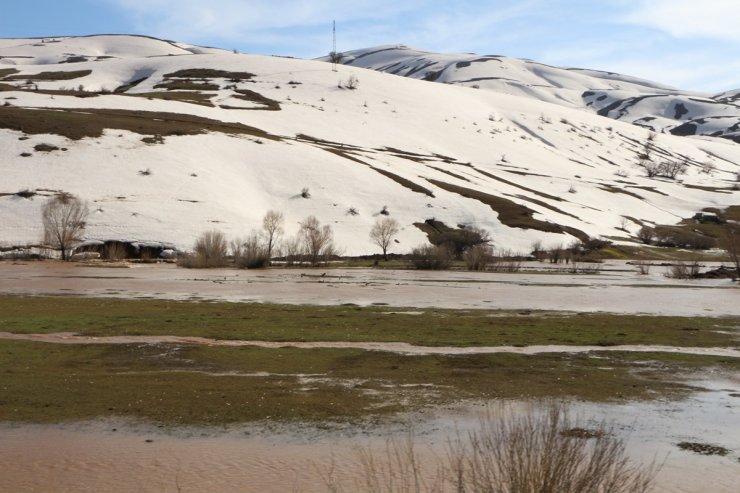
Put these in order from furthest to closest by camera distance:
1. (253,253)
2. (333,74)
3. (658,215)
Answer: (333,74), (658,215), (253,253)

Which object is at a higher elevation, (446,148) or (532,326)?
(446,148)

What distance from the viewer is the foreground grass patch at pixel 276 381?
659 inches

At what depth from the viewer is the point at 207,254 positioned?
73.5 meters

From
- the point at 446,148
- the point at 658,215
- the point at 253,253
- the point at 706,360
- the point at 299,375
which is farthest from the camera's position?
the point at 446,148

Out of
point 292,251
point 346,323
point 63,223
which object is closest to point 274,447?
point 346,323

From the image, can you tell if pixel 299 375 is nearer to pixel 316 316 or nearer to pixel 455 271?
pixel 316 316

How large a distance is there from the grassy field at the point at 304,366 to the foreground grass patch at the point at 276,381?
0.14 feet

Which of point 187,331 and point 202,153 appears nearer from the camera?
point 187,331

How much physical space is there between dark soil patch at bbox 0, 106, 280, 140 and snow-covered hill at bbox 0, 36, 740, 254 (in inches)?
12.8

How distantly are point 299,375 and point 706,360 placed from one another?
45.0 ft

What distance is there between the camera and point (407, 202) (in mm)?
102250

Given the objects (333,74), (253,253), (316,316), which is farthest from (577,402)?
(333,74)

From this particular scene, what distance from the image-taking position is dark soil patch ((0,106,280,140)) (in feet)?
328

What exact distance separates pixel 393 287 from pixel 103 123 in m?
68.3
